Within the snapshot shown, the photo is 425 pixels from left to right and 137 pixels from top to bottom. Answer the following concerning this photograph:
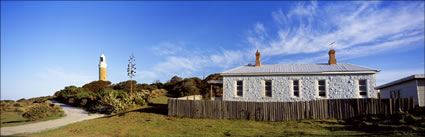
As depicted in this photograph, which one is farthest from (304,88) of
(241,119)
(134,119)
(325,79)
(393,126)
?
(134,119)

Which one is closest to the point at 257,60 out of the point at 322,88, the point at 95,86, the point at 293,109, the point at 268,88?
the point at 268,88

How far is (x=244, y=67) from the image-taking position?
26.9m

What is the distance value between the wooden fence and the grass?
30.2 inches

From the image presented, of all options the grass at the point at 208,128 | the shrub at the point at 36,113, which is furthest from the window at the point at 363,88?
the shrub at the point at 36,113

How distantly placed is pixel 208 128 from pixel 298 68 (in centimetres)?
1253

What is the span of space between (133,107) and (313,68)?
17.1 m

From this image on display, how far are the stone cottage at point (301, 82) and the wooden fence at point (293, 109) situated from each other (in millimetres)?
4501

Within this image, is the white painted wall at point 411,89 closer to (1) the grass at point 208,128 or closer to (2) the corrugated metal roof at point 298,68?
(2) the corrugated metal roof at point 298,68

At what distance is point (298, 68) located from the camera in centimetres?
2509

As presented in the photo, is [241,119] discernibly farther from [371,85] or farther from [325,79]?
[371,85]

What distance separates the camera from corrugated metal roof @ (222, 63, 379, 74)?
2333 centimetres

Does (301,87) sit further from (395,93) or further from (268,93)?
(395,93)

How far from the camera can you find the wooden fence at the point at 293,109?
17594mm

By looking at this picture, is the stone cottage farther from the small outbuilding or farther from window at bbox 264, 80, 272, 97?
the small outbuilding
